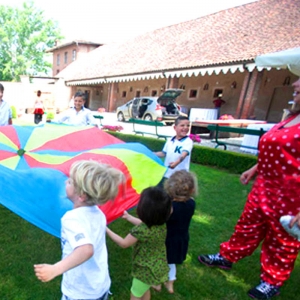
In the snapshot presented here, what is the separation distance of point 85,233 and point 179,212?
0.78m

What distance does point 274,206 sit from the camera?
176 centimetres

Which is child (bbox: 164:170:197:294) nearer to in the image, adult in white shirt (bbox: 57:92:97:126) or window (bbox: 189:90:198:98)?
adult in white shirt (bbox: 57:92:97:126)

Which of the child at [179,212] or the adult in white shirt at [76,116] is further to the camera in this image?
the adult in white shirt at [76,116]

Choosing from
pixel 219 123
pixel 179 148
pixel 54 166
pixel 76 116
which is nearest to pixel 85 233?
pixel 54 166

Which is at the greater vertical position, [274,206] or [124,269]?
[274,206]

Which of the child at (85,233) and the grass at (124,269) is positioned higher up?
the child at (85,233)

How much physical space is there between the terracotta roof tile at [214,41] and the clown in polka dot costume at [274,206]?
8819mm

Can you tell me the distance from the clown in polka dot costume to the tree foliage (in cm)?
4211

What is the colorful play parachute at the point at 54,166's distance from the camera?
75.3 inches

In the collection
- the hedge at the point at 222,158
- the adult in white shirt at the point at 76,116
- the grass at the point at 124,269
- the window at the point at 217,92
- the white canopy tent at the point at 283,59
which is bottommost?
the grass at the point at 124,269

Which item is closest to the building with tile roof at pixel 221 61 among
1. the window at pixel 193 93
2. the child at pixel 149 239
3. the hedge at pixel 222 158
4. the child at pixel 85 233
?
the window at pixel 193 93

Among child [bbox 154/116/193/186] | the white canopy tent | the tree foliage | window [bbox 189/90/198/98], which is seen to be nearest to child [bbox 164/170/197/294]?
child [bbox 154/116/193/186]

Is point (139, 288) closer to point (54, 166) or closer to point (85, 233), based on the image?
point (85, 233)

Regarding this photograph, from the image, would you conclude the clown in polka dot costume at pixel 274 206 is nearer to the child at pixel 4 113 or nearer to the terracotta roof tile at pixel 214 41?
the child at pixel 4 113
